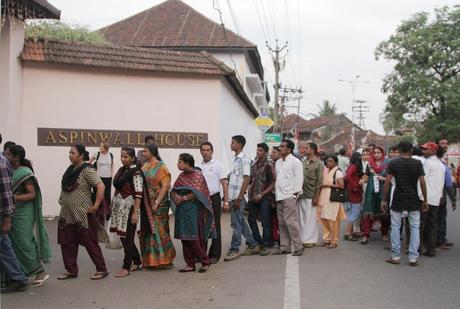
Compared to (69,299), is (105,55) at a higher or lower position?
higher

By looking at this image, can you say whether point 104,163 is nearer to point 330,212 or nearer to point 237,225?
point 237,225

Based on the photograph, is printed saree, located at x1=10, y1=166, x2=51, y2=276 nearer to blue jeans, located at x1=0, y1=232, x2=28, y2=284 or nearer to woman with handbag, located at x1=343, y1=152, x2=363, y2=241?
blue jeans, located at x1=0, y1=232, x2=28, y2=284

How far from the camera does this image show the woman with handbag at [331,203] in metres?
9.13

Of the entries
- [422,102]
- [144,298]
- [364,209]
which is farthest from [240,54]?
[144,298]

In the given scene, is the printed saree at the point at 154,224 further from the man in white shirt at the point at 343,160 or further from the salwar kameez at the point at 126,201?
the man in white shirt at the point at 343,160

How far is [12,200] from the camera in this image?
17.9 feet

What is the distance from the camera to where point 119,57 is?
39.1 feet

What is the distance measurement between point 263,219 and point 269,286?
2050 millimetres

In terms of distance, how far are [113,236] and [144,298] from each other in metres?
2.56

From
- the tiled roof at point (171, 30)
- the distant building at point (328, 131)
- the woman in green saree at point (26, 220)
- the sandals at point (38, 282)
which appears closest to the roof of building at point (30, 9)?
the woman in green saree at point (26, 220)

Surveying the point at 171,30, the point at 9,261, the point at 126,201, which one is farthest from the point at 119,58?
the point at 171,30

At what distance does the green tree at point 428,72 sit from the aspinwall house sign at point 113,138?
2613cm

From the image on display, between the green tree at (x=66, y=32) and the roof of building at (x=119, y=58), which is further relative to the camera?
the green tree at (x=66, y=32)

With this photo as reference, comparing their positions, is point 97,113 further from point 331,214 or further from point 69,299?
point 69,299
